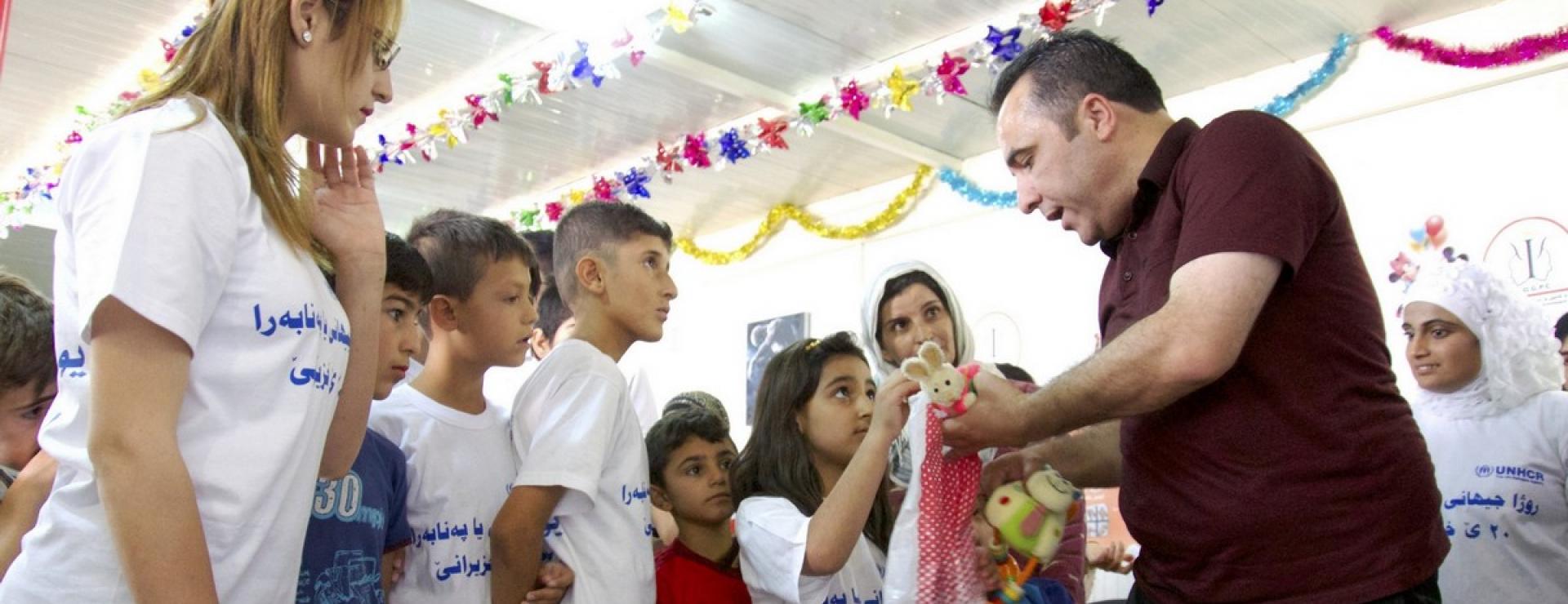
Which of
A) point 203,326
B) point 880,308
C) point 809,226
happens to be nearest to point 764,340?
point 809,226

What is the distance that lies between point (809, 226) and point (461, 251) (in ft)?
21.7

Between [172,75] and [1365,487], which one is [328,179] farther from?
[1365,487]

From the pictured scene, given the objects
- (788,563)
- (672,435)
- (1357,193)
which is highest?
(1357,193)

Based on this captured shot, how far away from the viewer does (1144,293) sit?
1.87m

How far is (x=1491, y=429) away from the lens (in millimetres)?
3574

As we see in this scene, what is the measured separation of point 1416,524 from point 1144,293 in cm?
53

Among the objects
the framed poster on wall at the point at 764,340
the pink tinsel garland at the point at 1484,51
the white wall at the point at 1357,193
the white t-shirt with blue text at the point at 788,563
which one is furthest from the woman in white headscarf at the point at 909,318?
the framed poster on wall at the point at 764,340

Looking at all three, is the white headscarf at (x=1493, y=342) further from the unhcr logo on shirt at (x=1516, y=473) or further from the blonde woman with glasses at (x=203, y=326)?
the blonde woman with glasses at (x=203, y=326)

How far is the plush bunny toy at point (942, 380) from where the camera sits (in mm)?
1996

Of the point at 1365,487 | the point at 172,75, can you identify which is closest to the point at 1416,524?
the point at 1365,487

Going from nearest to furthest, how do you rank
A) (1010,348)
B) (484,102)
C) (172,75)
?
(172,75), (484,102), (1010,348)

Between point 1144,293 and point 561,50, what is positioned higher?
point 561,50

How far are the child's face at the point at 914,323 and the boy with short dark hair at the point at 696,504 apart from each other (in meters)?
0.57

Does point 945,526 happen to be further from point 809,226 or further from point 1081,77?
point 809,226
